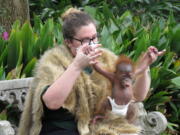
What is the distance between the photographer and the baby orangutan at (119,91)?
3.17 meters

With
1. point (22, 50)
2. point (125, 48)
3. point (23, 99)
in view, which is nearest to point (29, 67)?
point (22, 50)

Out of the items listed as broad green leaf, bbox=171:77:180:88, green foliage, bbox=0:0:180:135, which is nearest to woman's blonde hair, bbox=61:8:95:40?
green foliage, bbox=0:0:180:135

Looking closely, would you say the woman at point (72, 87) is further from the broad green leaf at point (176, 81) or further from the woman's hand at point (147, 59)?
the broad green leaf at point (176, 81)

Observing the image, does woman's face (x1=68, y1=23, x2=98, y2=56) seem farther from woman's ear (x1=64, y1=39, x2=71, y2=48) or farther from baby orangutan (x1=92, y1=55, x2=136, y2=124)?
baby orangutan (x1=92, y1=55, x2=136, y2=124)

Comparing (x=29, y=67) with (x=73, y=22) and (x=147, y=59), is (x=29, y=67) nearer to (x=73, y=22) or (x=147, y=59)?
(x=73, y=22)

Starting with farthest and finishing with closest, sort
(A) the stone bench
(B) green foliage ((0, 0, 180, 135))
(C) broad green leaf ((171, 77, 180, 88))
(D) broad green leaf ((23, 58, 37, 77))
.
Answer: (C) broad green leaf ((171, 77, 180, 88))
(B) green foliage ((0, 0, 180, 135))
(D) broad green leaf ((23, 58, 37, 77))
(A) the stone bench

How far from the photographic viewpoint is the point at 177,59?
6.14 m

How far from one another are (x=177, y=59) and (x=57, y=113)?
3.21 meters

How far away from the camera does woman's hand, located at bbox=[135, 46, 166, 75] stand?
3.17 metres

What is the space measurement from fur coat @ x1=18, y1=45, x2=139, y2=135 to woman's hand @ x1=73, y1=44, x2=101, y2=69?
30cm

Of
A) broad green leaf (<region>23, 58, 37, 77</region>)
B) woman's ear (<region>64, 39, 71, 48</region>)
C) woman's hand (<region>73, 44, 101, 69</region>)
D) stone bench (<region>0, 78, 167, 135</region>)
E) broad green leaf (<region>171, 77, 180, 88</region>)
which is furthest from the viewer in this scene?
broad green leaf (<region>171, 77, 180, 88</region>)

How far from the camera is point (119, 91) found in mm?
3205

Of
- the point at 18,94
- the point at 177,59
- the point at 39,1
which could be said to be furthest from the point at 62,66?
the point at 39,1

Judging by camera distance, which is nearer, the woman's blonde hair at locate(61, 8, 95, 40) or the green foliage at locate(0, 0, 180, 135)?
the woman's blonde hair at locate(61, 8, 95, 40)
